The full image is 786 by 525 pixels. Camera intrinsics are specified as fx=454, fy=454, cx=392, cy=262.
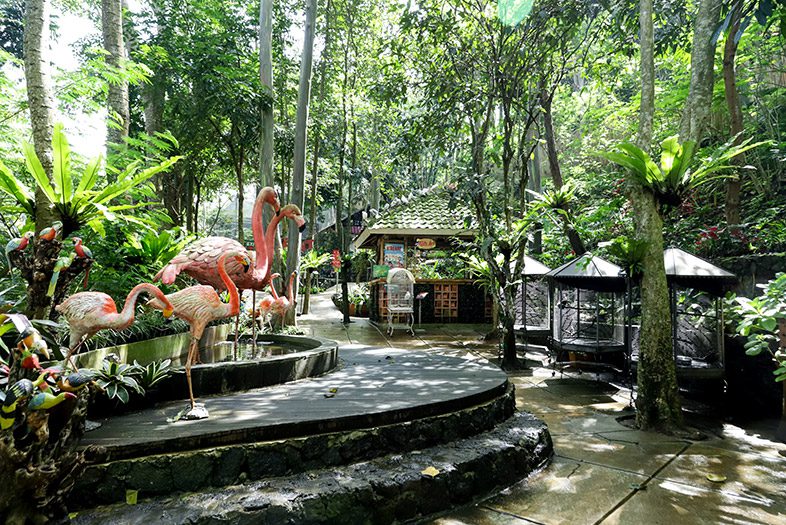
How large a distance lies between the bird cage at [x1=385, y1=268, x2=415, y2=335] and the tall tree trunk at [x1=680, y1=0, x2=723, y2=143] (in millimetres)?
7133

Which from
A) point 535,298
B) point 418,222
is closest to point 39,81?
point 535,298

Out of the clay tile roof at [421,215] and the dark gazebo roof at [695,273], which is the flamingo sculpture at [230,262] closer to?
→ the dark gazebo roof at [695,273]

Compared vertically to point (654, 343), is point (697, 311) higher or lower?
higher

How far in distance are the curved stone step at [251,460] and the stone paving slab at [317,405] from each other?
0.07 m

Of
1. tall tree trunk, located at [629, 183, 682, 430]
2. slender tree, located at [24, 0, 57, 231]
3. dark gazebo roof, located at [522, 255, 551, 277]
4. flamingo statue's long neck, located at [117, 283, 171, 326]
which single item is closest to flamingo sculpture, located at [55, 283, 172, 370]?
flamingo statue's long neck, located at [117, 283, 171, 326]

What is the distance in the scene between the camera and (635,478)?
135 inches

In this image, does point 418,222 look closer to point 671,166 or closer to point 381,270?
point 381,270

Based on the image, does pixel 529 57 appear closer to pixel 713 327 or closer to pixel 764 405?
pixel 713 327

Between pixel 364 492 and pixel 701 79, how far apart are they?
525 centimetres

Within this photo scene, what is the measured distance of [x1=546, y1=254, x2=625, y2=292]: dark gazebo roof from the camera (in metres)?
6.44

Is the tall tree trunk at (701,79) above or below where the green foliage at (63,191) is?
above

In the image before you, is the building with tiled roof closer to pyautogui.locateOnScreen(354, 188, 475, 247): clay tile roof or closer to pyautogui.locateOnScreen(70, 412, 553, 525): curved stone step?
pyautogui.locateOnScreen(354, 188, 475, 247): clay tile roof

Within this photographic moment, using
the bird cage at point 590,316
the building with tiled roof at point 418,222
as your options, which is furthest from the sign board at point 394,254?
the bird cage at point 590,316

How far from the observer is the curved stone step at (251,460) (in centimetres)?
236
